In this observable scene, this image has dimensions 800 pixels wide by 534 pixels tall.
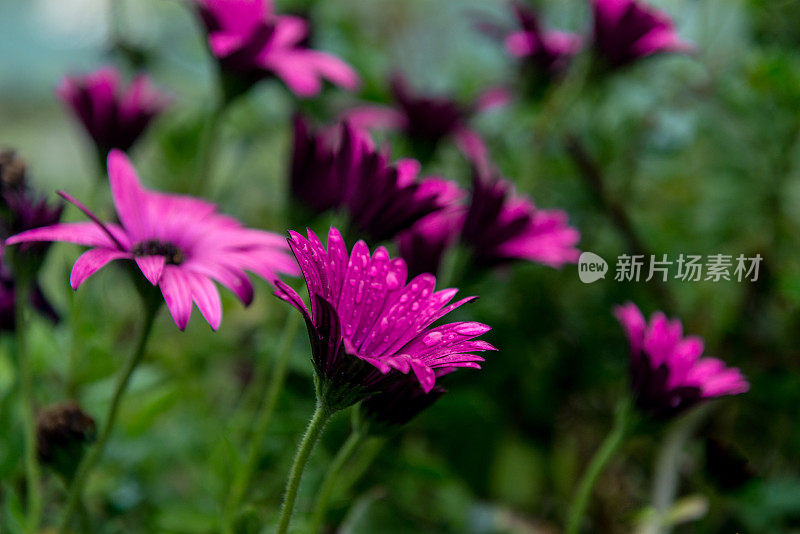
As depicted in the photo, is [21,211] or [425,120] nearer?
[21,211]

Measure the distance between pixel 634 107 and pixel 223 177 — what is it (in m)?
0.42

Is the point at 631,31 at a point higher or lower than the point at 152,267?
higher

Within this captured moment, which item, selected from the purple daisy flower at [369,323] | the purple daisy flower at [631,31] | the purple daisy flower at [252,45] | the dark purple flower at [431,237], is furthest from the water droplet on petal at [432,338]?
the purple daisy flower at [631,31]

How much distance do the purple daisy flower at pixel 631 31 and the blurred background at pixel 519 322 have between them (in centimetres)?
6

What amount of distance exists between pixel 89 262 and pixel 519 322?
451mm

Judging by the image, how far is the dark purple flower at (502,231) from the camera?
341mm

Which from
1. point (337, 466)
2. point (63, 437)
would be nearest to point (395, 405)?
point (337, 466)

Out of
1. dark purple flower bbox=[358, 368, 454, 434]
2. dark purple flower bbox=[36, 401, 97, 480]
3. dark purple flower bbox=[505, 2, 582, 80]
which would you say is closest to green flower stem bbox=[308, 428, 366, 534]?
dark purple flower bbox=[358, 368, 454, 434]

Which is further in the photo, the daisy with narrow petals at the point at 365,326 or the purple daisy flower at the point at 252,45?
the purple daisy flower at the point at 252,45

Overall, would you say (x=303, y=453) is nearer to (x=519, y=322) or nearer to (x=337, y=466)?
(x=337, y=466)

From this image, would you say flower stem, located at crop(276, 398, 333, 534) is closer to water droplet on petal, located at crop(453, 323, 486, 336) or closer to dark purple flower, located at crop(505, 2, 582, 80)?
water droplet on petal, located at crop(453, 323, 486, 336)

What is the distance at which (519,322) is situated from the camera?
0.64 metres

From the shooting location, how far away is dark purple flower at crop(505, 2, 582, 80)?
0.53 m

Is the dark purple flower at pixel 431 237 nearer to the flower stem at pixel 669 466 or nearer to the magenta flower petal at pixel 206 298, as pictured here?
the magenta flower petal at pixel 206 298
